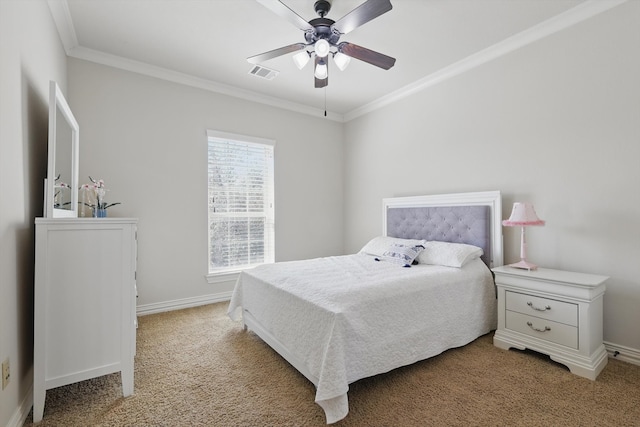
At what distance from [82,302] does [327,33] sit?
7.94 feet

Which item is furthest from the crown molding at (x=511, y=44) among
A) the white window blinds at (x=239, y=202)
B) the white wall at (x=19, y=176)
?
the white wall at (x=19, y=176)

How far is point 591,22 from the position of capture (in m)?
2.37

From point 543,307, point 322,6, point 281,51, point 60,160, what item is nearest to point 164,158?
point 60,160

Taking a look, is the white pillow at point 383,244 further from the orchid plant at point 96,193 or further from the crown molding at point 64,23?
the crown molding at point 64,23

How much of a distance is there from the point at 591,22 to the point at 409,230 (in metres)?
2.42

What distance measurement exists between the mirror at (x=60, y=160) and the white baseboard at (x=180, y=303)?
55.0 inches

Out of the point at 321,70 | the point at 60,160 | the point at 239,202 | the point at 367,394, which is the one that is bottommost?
the point at 367,394

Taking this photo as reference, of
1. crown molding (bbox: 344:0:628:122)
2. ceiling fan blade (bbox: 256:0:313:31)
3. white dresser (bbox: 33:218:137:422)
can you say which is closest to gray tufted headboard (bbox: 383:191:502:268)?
crown molding (bbox: 344:0:628:122)

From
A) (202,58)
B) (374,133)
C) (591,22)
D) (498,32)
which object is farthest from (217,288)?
(591,22)

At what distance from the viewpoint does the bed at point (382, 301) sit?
1.70 m

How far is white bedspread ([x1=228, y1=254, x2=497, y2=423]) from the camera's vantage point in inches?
65.7

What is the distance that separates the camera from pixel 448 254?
9.07 ft

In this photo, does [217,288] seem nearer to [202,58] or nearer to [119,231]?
[119,231]

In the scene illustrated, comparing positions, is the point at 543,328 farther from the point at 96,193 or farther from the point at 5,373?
the point at 96,193
